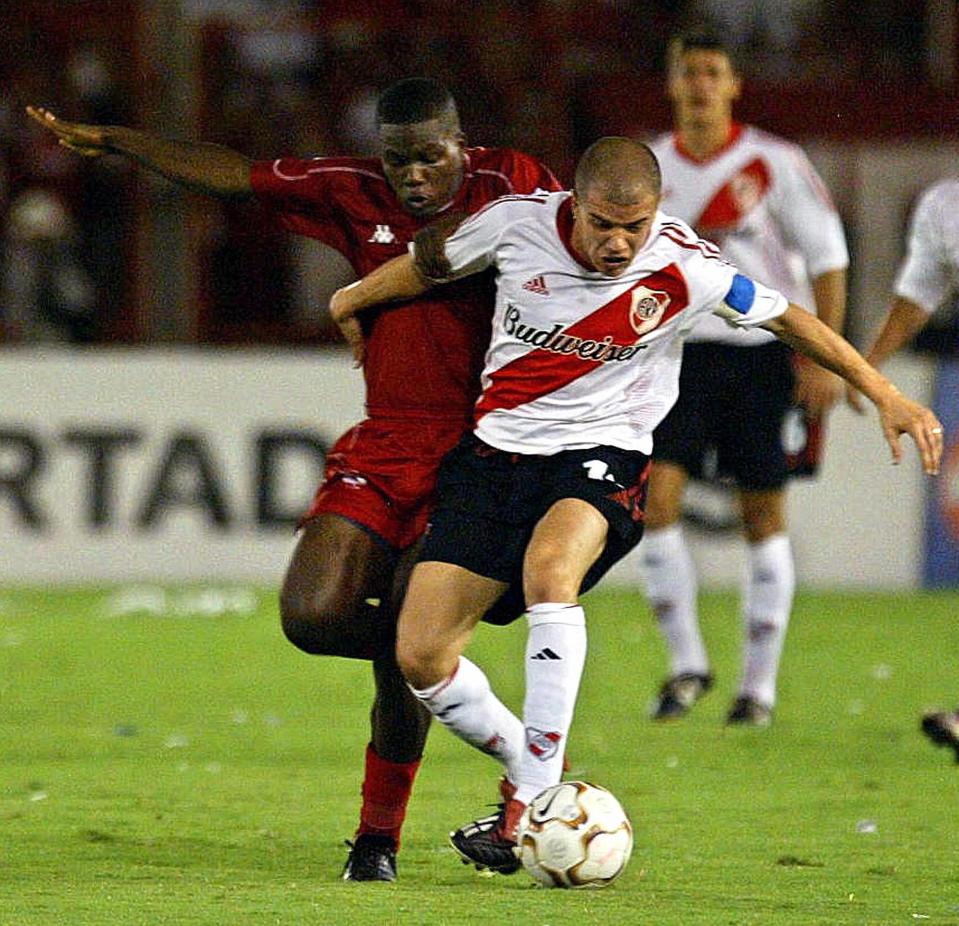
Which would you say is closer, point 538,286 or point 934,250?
point 538,286

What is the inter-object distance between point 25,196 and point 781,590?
27.4 ft

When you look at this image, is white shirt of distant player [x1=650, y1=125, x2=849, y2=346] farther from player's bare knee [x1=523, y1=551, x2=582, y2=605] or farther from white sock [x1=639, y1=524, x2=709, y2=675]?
player's bare knee [x1=523, y1=551, x2=582, y2=605]

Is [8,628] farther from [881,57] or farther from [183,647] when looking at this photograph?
[881,57]

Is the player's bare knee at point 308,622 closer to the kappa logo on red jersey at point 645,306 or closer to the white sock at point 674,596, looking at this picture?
the kappa logo on red jersey at point 645,306

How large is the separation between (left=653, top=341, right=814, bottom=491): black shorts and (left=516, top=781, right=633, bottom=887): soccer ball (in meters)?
3.46

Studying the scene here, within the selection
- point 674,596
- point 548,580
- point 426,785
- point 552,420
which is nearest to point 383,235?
point 552,420

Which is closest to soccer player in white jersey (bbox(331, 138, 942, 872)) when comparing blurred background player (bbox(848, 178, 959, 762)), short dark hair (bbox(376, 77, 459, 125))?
short dark hair (bbox(376, 77, 459, 125))

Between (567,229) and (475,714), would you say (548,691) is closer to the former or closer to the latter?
(475,714)

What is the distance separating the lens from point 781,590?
→ 28.0 ft

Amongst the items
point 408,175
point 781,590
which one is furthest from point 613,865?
point 781,590

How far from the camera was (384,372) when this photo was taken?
5719 millimetres

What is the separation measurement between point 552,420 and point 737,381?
305cm

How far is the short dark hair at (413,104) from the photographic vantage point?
550 cm

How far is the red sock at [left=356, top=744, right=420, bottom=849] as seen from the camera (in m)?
5.42
